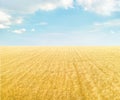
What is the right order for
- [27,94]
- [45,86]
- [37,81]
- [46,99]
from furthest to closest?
[37,81]
[45,86]
[27,94]
[46,99]

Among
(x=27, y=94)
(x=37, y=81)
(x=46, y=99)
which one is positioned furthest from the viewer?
(x=37, y=81)

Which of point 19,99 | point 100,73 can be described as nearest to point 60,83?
point 19,99

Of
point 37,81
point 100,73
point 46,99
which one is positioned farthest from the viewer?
point 100,73

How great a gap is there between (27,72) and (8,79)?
3.70 m

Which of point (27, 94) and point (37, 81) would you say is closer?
point (27, 94)

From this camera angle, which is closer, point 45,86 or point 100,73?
point 45,86

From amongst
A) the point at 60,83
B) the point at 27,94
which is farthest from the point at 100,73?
the point at 27,94

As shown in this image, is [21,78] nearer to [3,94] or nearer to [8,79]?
[8,79]

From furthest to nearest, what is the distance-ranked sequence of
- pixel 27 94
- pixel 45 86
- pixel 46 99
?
pixel 45 86
pixel 27 94
pixel 46 99

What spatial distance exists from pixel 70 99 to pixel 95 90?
9.05ft

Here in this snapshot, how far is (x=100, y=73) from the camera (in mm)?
25203

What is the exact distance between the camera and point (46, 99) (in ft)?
54.0

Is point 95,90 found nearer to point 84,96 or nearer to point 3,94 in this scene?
point 84,96

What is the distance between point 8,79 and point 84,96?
8540 millimetres
